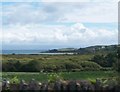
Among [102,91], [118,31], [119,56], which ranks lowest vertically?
[102,91]

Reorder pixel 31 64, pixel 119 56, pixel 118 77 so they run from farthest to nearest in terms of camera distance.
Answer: pixel 31 64
pixel 119 56
pixel 118 77

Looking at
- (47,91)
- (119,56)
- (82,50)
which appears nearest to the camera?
(47,91)

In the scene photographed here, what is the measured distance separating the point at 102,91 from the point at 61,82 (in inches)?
38.3

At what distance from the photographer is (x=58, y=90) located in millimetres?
8633

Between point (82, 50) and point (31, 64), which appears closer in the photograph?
point (31, 64)

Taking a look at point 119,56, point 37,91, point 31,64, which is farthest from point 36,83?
point 31,64

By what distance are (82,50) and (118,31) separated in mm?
21899

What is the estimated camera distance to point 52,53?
111 feet

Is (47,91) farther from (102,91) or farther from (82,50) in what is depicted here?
(82,50)

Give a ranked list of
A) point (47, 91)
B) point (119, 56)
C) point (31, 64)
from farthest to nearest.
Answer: point (31, 64)
point (119, 56)
point (47, 91)

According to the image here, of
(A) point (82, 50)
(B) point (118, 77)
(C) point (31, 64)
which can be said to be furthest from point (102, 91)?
(A) point (82, 50)

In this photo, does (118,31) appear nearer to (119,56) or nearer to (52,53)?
(119,56)

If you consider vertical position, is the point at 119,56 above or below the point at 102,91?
above

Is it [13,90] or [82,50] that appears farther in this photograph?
[82,50]
